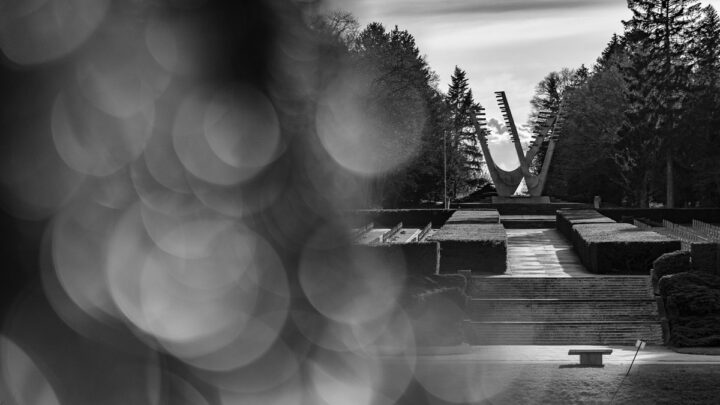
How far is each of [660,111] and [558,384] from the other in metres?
54.6

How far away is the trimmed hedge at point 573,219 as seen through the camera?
44.6 m

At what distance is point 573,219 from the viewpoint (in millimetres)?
47062

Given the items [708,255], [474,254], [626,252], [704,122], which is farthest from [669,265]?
[704,122]

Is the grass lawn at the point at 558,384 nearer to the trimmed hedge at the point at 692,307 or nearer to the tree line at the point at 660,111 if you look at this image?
the trimmed hedge at the point at 692,307

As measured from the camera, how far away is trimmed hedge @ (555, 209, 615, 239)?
44.6 meters

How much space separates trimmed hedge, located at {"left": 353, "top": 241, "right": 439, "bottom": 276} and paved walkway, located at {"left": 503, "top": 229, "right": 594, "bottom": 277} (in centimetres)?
246

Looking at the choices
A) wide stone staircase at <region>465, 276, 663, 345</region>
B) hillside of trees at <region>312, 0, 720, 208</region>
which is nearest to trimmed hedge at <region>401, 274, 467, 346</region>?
wide stone staircase at <region>465, 276, 663, 345</region>

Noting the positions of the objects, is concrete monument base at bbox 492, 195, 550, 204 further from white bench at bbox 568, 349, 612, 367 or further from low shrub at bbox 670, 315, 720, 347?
white bench at bbox 568, 349, 612, 367

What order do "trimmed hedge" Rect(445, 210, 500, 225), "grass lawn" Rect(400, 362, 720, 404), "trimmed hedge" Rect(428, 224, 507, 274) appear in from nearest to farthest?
"grass lawn" Rect(400, 362, 720, 404) < "trimmed hedge" Rect(428, 224, 507, 274) < "trimmed hedge" Rect(445, 210, 500, 225)

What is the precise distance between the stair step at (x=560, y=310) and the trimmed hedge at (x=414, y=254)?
4.07m

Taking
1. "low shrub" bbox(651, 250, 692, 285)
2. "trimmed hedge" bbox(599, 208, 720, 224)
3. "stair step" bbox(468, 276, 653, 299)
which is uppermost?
"low shrub" bbox(651, 250, 692, 285)

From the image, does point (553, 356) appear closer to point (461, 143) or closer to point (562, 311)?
point (562, 311)

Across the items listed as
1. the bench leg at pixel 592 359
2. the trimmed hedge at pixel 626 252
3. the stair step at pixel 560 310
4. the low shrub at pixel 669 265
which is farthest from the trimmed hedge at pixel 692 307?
the trimmed hedge at pixel 626 252

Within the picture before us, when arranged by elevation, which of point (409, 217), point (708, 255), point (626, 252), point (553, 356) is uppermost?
point (708, 255)
